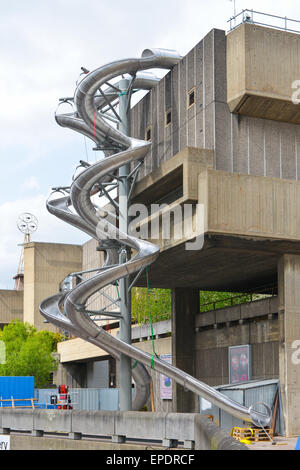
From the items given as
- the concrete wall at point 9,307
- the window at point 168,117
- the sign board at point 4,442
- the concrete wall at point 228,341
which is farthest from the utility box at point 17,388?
the concrete wall at point 9,307

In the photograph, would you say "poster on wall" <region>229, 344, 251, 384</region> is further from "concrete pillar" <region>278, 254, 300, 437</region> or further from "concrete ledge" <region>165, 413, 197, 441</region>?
"concrete ledge" <region>165, 413, 197, 441</region>

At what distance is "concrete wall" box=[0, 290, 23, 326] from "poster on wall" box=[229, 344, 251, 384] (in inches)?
3284

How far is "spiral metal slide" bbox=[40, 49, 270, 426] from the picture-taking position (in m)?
30.2

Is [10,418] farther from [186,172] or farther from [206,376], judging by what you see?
[206,376]

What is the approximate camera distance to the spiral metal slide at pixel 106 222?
99.0ft

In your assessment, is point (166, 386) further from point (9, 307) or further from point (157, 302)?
point (9, 307)

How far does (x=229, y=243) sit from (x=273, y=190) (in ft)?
8.83

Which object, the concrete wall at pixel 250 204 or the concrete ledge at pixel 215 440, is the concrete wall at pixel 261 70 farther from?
the concrete ledge at pixel 215 440

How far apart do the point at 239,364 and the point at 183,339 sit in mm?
6396

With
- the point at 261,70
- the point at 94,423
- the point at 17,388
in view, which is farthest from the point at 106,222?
the point at 17,388

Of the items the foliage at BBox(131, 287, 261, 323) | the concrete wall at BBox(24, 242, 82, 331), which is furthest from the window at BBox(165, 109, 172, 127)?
the concrete wall at BBox(24, 242, 82, 331)

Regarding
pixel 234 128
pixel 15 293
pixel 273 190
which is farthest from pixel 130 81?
pixel 15 293

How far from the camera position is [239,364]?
1382 inches

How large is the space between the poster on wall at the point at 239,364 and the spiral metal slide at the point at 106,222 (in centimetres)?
431
